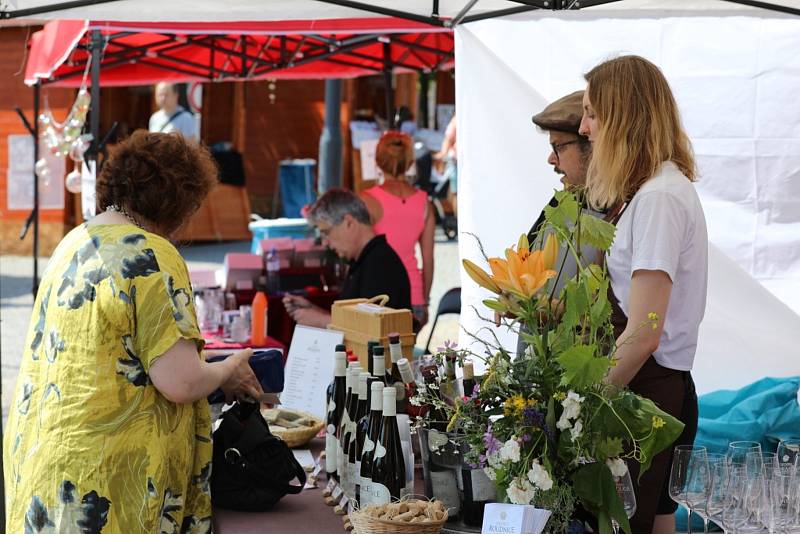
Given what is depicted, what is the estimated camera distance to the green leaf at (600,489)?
1.70 meters

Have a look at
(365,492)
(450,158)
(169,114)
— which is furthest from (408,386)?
(450,158)

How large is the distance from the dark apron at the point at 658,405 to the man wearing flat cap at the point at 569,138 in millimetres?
464

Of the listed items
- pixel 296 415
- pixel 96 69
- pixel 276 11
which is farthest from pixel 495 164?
pixel 96 69

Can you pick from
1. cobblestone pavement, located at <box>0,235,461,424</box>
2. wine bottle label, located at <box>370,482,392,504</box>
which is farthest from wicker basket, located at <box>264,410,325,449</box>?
cobblestone pavement, located at <box>0,235,461,424</box>

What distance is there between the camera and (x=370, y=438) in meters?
2.07

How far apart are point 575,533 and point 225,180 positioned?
12.0m

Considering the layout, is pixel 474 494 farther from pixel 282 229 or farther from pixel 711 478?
pixel 282 229

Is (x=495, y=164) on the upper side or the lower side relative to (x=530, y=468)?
upper

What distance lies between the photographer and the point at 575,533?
173 centimetres

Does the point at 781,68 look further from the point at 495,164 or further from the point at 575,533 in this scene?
the point at 575,533

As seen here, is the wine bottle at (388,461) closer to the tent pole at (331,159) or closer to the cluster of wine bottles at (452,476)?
the cluster of wine bottles at (452,476)

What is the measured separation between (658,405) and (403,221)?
330cm

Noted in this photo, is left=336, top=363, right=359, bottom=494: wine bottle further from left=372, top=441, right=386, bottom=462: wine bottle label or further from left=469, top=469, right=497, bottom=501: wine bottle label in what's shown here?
left=469, top=469, right=497, bottom=501: wine bottle label

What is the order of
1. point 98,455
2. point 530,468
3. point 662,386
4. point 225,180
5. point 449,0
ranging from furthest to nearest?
point 225,180
point 449,0
point 662,386
point 98,455
point 530,468
